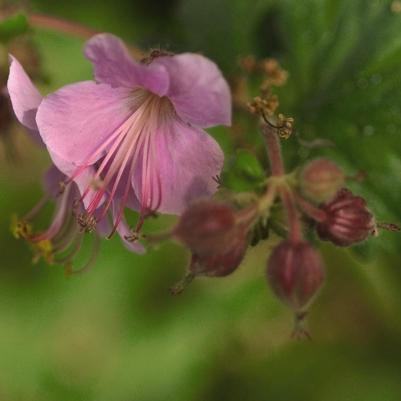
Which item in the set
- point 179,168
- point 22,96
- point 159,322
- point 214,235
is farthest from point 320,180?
point 159,322

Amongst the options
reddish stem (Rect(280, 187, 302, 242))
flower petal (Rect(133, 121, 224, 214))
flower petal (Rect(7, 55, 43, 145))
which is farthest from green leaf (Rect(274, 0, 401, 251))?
flower petal (Rect(7, 55, 43, 145))

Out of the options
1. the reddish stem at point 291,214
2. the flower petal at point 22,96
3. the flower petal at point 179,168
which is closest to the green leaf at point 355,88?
the flower petal at point 179,168

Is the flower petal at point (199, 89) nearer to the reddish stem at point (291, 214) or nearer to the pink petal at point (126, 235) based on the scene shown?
the reddish stem at point (291, 214)

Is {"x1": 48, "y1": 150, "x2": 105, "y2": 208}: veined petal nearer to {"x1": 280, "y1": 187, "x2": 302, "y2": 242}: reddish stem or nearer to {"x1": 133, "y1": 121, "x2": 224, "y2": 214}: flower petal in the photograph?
{"x1": 133, "y1": 121, "x2": 224, "y2": 214}: flower petal

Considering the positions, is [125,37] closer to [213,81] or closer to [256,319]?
[256,319]

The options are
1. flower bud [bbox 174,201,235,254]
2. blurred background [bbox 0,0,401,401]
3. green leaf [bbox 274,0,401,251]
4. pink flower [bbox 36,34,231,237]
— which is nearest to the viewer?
flower bud [bbox 174,201,235,254]

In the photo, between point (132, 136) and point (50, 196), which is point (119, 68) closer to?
point (132, 136)
